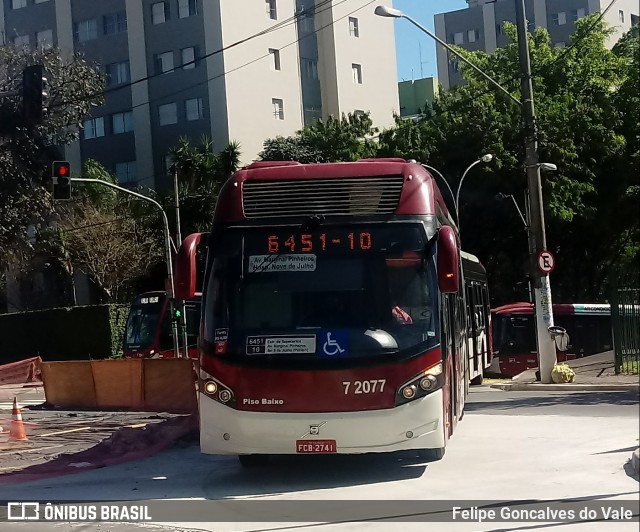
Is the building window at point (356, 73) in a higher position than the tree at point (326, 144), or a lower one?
higher

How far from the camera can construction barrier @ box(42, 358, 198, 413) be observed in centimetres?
2295

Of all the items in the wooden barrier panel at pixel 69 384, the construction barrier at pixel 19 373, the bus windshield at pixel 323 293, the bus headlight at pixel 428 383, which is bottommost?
the construction barrier at pixel 19 373

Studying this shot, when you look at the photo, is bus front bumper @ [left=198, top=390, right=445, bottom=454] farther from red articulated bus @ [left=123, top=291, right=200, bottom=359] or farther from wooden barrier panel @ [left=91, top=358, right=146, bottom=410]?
red articulated bus @ [left=123, top=291, right=200, bottom=359]

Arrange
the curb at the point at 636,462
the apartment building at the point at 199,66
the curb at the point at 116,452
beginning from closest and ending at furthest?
the curb at the point at 636,462
the curb at the point at 116,452
the apartment building at the point at 199,66

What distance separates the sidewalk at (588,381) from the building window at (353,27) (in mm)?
37385

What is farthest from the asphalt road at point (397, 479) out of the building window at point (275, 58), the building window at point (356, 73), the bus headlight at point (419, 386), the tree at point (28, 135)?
the building window at point (356, 73)

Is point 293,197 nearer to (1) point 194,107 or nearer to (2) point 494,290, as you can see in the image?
(2) point 494,290

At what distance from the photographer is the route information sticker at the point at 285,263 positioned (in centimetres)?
1037

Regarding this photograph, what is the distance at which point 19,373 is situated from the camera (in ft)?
130

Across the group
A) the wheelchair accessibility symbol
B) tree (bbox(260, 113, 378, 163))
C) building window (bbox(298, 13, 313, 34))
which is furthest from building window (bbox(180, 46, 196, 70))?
the wheelchair accessibility symbol

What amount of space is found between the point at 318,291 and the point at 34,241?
44638mm

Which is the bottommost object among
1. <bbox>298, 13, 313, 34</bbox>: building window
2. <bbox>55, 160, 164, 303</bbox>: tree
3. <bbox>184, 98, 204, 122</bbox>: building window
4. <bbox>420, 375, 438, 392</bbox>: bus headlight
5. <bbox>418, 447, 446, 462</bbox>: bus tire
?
<bbox>418, 447, 446, 462</bbox>: bus tire

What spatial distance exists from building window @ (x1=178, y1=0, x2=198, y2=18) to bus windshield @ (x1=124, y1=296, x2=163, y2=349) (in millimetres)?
23343

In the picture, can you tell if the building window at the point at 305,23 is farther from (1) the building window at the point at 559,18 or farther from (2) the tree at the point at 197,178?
(1) the building window at the point at 559,18
